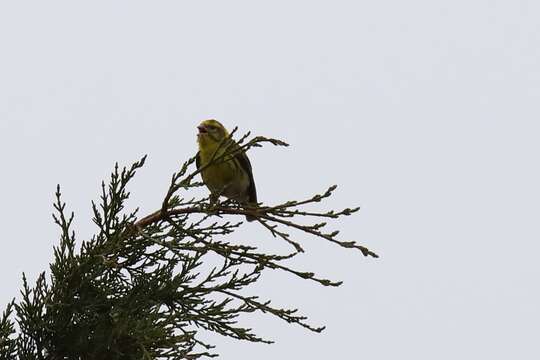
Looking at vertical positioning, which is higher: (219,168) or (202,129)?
(202,129)

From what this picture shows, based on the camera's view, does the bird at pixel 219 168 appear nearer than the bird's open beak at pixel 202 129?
Yes

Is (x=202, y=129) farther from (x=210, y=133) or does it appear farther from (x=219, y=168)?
(x=219, y=168)

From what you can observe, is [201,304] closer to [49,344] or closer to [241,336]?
[241,336]

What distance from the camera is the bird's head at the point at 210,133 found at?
7535mm

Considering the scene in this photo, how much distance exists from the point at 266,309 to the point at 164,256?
28.0 inches

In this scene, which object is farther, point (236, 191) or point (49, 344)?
point (236, 191)

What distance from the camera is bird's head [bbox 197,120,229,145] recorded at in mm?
7535

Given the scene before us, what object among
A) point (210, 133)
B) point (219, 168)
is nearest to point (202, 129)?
point (210, 133)

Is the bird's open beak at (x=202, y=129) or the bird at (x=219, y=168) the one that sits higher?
the bird's open beak at (x=202, y=129)

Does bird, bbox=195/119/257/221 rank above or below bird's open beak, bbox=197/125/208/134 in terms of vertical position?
below

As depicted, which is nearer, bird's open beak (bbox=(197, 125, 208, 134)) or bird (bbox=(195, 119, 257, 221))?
bird (bbox=(195, 119, 257, 221))

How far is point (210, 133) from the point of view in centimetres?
754

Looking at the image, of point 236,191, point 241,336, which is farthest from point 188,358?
point 236,191

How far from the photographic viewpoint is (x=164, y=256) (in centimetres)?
440
